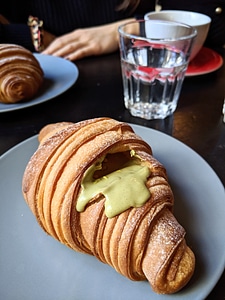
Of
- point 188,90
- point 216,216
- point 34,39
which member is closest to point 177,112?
point 188,90

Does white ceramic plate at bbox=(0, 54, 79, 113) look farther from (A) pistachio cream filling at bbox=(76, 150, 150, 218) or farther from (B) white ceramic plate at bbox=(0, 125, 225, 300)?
(A) pistachio cream filling at bbox=(76, 150, 150, 218)

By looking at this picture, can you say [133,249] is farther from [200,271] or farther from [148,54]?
[148,54]

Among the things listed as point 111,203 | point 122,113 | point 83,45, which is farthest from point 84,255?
point 83,45

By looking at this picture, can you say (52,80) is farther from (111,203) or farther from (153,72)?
(111,203)

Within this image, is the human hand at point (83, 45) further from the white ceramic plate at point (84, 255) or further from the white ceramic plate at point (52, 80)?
the white ceramic plate at point (84, 255)

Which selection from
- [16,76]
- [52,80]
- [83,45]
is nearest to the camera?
[16,76]

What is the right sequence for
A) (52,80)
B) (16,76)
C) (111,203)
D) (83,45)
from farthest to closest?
1. (83,45)
2. (52,80)
3. (16,76)
4. (111,203)
